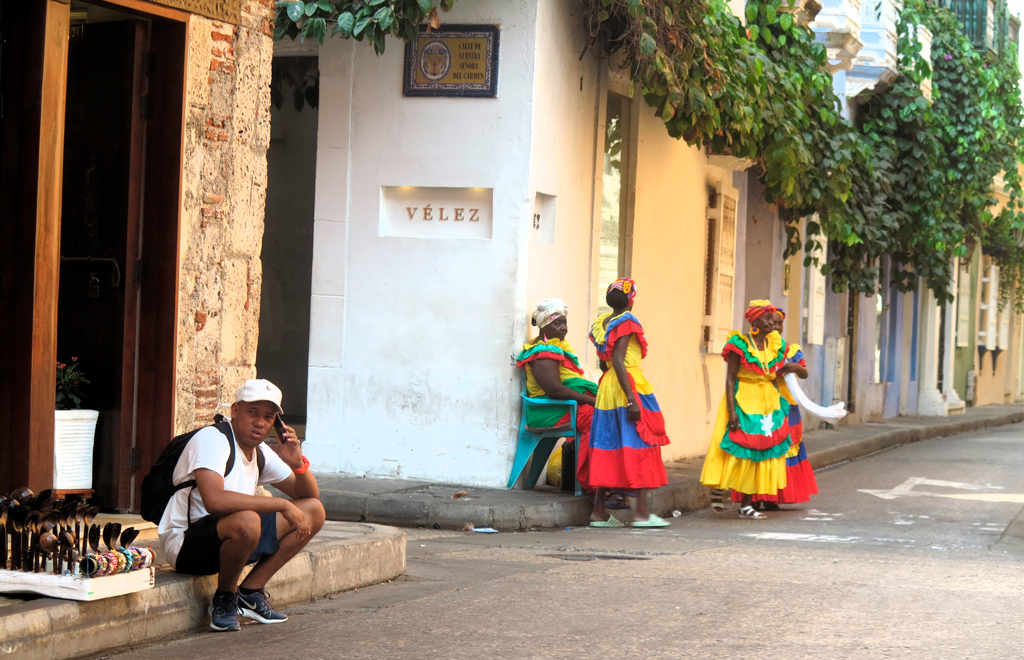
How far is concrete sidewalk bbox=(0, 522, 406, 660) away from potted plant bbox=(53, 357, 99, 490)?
955mm

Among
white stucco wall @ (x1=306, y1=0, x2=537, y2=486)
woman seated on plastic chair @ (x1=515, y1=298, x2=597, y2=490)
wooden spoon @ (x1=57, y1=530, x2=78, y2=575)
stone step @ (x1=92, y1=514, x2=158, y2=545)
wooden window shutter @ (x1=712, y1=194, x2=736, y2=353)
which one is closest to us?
wooden spoon @ (x1=57, y1=530, x2=78, y2=575)

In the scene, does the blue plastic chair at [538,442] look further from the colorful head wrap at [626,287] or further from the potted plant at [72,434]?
the potted plant at [72,434]

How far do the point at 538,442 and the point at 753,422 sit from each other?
1.74 meters

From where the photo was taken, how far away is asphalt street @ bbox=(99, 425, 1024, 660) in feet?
18.3

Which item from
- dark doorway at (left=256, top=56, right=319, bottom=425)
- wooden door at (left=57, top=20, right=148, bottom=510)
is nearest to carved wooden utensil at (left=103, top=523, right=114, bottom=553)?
wooden door at (left=57, top=20, right=148, bottom=510)

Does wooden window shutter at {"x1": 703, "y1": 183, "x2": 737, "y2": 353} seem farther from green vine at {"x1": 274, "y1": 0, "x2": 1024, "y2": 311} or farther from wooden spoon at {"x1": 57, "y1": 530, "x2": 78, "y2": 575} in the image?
wooden spoon at {"x1": 57, "y1": 530, "x2": 78, "y2": 575}

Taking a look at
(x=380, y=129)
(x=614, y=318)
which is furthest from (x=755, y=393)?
(x=380, y=129)

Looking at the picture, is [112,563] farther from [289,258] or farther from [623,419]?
[289,258]

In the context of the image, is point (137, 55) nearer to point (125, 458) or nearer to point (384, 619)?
point (125, 458)

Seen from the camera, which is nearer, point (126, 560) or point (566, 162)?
point (126, 560)

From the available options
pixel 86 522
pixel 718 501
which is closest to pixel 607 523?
pixel 718 501

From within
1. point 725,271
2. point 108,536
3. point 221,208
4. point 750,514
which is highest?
point 725,271

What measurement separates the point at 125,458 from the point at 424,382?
3652 mm

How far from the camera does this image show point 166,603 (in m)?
5.67
